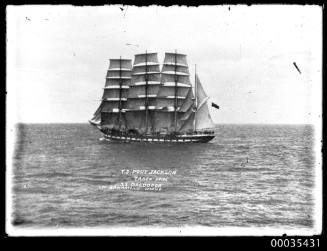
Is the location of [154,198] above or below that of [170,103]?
below

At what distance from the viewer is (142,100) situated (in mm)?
36094

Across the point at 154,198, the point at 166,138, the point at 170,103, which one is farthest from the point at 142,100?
the point at 154,198

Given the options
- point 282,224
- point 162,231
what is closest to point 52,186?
point 162,231

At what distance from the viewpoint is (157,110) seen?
36188 mm

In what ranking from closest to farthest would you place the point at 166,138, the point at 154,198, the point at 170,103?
the point at 154,198
the point at 166,138
the point at 170,103

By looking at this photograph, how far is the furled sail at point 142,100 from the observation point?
114 ft

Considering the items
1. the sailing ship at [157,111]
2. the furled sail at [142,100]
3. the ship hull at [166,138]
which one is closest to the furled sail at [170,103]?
the sailing ship at [157,111]

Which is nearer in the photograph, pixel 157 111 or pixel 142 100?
pixel 142 100

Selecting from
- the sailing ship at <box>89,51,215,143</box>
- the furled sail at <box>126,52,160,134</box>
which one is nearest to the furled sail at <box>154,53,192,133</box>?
the sailing ship at <box>89,51,215,143</box>

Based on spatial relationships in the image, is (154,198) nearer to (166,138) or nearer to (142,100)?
(166,138)

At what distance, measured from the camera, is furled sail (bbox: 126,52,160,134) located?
34.9m

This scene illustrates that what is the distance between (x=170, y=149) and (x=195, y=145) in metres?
4.39

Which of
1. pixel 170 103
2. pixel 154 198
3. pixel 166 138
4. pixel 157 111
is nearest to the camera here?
pixel 154 198

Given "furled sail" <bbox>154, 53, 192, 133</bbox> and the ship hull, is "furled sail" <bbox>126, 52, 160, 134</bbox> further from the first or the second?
the ship hull
